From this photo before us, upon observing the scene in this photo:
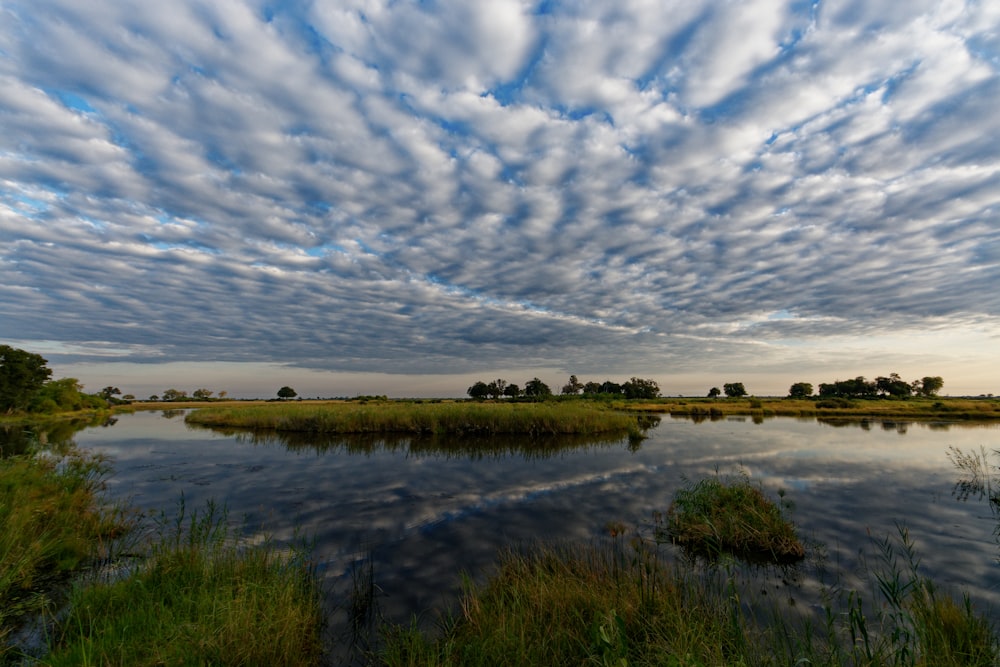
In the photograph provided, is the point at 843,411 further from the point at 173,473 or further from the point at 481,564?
the point at 173,473

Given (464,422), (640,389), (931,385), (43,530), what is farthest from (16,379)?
(931,385)

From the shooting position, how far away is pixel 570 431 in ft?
113

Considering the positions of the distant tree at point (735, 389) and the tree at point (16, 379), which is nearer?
the tree at point (16, 379)

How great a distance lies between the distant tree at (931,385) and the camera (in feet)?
389

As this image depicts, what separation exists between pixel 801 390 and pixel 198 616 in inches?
6205

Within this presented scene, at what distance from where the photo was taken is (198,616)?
5668 millimetres

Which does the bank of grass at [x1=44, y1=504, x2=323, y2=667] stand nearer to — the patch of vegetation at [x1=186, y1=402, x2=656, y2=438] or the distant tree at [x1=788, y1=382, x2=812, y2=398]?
the patch of vegetation at [x1=186, y1=402, x2=656, y2=438]

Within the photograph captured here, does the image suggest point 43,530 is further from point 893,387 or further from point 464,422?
point 893,387

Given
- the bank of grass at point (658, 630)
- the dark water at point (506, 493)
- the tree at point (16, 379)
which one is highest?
the tree at point (16, 379)

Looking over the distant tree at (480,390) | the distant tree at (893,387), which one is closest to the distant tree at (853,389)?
the distant tree at (893,387)

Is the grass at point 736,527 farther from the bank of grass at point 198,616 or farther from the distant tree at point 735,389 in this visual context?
the distant tree at point 735,389

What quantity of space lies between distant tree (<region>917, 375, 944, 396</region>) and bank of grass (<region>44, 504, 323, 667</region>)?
164089 millimetres

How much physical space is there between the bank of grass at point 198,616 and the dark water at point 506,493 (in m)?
1.79

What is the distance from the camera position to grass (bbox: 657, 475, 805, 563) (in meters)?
10.4
